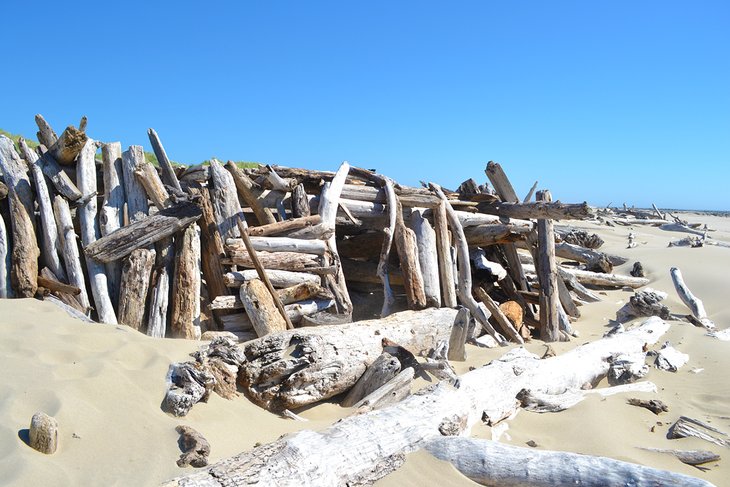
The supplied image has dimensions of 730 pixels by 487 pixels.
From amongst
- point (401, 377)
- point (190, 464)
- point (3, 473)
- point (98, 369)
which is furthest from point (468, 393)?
point (3, 473)

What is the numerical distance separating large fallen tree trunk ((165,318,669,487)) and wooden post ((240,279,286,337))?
0.88m

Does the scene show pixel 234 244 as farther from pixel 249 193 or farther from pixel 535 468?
pixel 535 468

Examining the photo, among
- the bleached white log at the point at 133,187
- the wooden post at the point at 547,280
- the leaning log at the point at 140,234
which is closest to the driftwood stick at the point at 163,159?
the bleached white log at the point at 133,187

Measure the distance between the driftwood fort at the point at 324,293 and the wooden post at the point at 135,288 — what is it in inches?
0.6

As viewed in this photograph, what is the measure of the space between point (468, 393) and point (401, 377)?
2.05ft

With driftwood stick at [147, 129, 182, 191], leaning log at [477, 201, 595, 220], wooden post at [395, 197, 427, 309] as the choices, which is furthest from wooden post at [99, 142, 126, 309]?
leaning log at [477, 201, 595, 220]

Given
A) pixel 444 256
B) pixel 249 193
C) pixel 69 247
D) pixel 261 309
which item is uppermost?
pixel 249 193

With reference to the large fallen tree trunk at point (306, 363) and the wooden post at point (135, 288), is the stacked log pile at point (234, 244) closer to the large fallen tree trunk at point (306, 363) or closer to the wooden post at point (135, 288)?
the wooden post at point (135, 288)

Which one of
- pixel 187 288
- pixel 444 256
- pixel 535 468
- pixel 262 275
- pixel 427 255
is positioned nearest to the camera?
pixel 535 468

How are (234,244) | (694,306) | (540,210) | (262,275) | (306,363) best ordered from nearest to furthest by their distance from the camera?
(306,363) < (262,275) < (234,244) < (540,210) < (694,306)

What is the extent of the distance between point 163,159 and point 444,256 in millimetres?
4064

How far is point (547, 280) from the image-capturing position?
8.58 metres

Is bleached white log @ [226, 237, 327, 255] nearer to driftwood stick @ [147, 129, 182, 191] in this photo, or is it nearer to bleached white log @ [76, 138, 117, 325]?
driftwood stick @ [147, 129, 182, 191]

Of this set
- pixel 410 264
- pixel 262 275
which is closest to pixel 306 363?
pixel 262 275
